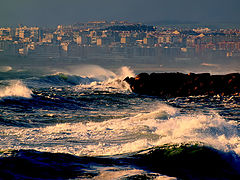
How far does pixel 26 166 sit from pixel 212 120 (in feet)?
22.1

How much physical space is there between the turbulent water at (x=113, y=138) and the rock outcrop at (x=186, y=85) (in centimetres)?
162

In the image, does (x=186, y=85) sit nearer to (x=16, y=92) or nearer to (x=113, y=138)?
(x=16, y=92)

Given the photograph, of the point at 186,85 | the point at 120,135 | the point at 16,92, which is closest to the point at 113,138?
the point at 120,135

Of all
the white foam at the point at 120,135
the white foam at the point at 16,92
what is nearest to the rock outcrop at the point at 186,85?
the white foam at the point at 16,92

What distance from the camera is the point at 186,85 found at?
83.5ft

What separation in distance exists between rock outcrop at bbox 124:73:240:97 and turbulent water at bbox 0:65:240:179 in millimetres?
1621

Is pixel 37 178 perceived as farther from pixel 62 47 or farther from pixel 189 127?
pixel 62 47

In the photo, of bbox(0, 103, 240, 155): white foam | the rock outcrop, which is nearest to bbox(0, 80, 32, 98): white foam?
the rock outcrop

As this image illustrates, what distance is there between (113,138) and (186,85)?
13851 millimetres

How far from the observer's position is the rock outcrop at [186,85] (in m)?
24.7

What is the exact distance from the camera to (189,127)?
1202 centimetres

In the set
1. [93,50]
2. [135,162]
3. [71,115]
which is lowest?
[93,50]

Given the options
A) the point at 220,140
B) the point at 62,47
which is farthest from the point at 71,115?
the point at 62,47

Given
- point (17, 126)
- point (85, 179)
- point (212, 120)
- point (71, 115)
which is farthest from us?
point (71, 115)
